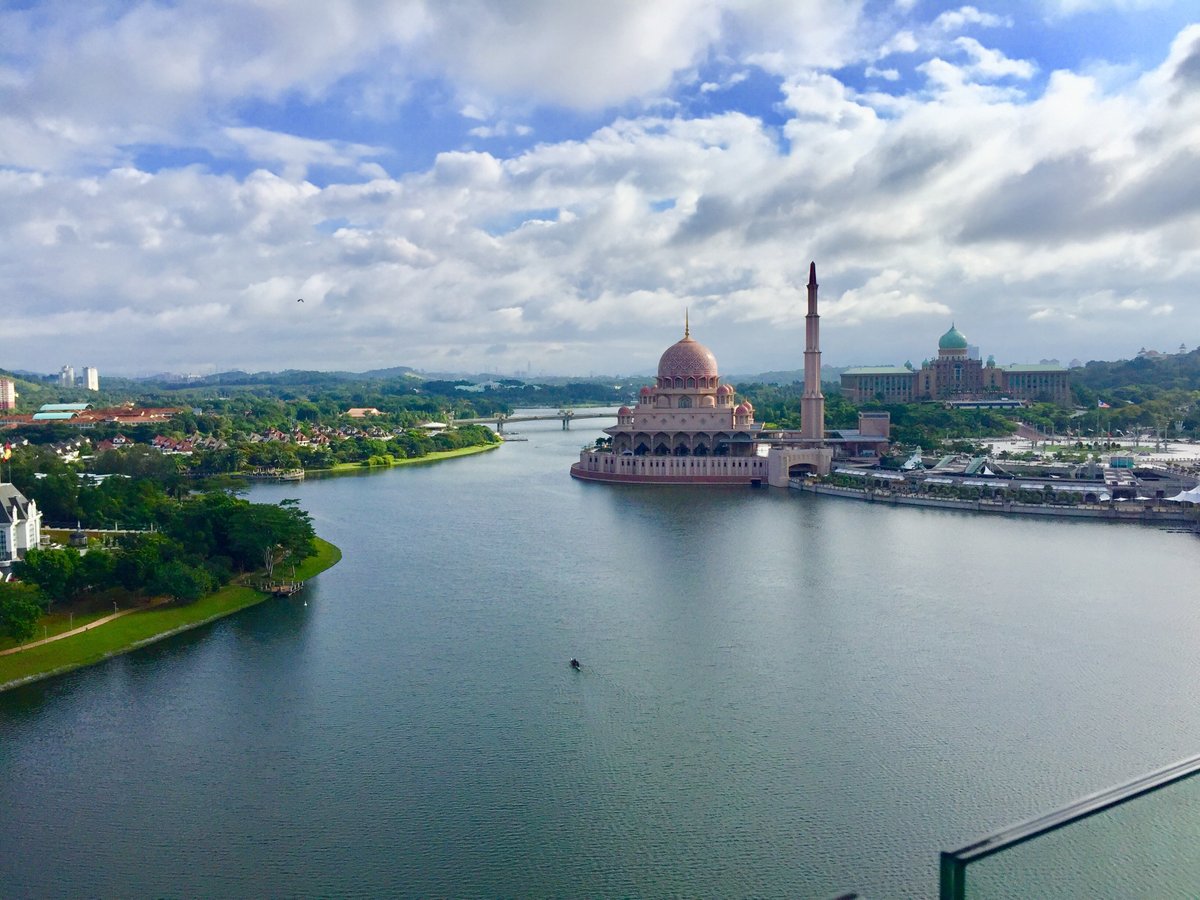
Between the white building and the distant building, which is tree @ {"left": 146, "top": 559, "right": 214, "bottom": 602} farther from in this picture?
the distant building

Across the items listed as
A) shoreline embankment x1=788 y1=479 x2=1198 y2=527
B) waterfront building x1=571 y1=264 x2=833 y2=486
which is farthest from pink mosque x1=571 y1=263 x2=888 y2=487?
shoreline embankment x1=788 y1=479 x2=1198 y2=527

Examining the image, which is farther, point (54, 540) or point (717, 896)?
point (54, 540)

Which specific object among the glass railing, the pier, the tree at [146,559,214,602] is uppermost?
the glass railing

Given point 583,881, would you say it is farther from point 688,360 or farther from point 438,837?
point 688,360

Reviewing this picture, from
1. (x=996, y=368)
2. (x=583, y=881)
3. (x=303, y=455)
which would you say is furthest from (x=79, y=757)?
(x=996, y=368)

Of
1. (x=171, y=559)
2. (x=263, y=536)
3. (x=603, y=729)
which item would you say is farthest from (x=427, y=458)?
(x=603, y=729)

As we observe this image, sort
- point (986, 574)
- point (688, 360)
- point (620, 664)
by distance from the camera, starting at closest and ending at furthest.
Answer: point (620, 664)
point (986, 574)
point (688, 360)

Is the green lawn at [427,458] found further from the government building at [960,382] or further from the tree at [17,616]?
the tree at [17,616]

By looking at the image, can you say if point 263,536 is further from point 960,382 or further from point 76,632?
point 960,382
